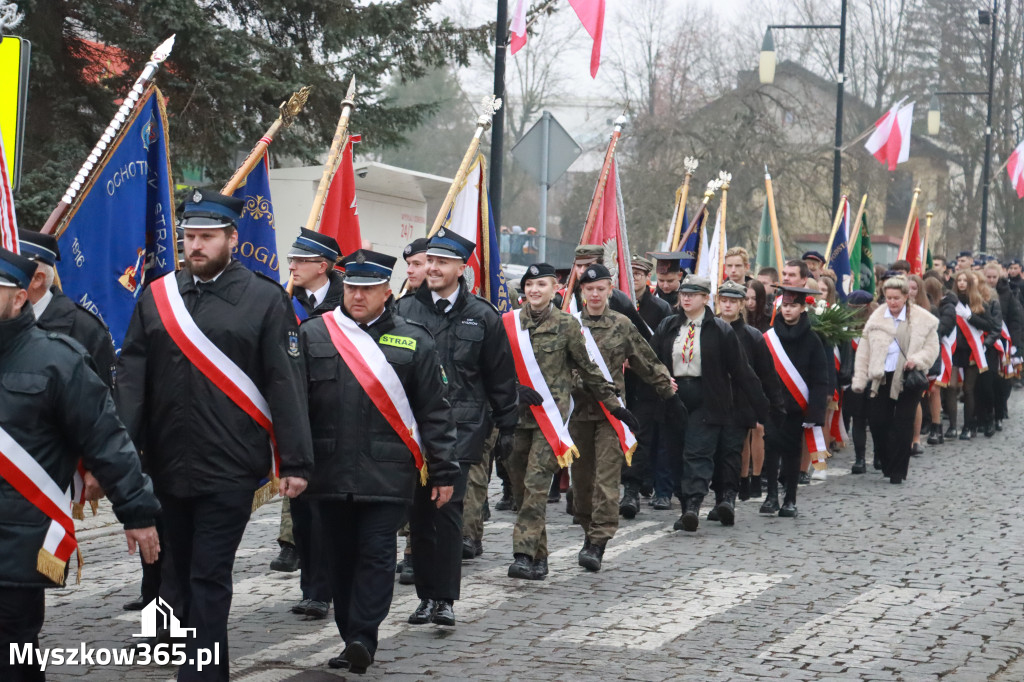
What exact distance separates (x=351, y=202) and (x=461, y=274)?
2.74 metres

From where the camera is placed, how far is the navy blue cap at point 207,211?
5828 millimetres

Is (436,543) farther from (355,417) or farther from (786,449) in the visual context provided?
(786,449)

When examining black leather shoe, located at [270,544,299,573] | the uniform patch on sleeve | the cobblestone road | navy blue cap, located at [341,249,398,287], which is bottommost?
the cobblestone road

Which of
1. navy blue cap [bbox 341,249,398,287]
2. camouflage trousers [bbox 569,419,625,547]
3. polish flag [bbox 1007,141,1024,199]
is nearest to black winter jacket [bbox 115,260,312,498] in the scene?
navy blue cap [bbox 341,249,398,287]

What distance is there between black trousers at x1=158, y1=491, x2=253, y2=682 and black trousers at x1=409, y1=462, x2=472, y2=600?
145 centimetres

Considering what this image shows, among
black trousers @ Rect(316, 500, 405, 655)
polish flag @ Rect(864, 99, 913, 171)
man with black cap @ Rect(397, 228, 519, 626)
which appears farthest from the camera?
polish flag @ Rect(864, 99, 913, 171)

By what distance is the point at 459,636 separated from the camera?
7102mm

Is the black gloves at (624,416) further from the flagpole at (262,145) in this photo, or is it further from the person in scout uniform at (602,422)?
the flagpole at (262,145)

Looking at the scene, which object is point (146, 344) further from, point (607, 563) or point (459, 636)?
point (607, 563)

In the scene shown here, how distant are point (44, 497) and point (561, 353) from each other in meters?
4.72

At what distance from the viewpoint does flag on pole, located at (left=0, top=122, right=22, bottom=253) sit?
21.4 feet

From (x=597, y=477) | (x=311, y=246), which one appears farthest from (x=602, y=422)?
(x=311, y=246)

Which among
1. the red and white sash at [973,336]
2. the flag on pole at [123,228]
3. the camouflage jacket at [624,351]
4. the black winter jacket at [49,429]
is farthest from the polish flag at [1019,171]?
the black winter jacket at [49,429]

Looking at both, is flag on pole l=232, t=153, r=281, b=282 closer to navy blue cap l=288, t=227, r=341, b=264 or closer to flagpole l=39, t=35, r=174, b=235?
navy blue cap l=288, t=227, r=341, b=264
